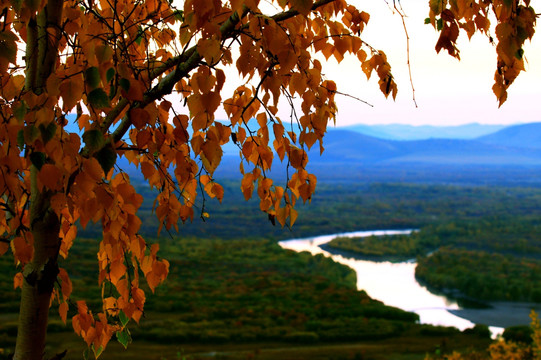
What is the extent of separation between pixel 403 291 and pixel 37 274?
3335cm

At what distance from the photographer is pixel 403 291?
32.9 metres

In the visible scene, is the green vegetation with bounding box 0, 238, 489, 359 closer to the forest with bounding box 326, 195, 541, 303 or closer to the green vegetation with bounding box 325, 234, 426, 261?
the green vegetation with bounding box 325, 234, 426, 261

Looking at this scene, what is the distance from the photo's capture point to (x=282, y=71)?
1364 millimetres

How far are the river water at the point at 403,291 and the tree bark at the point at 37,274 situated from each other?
2615 centimetres

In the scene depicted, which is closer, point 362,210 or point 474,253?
point 474,253

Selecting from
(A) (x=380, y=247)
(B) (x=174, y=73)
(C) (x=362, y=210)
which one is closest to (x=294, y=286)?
(A) (x=380, y=247)

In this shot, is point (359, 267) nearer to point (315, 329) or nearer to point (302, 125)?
point (315, 329)

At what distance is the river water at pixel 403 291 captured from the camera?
27359mm

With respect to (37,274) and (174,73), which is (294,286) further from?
(174,73)

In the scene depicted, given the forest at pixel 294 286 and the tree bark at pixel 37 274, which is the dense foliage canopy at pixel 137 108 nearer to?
the tree bark at pixel 37 274

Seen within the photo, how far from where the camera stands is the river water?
89.8 feet

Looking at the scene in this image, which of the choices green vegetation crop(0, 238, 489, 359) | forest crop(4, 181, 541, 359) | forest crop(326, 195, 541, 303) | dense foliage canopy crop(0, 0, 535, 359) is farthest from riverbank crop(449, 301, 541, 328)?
dense foliage canopy crop(0, 0, 535, 359)

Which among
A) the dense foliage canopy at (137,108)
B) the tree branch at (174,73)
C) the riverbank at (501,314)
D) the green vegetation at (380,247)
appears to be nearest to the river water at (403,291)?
the riverbank at (501,314)

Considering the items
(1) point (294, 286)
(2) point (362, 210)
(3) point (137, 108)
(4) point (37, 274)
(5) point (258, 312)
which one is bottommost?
(5) point (258, 312)
